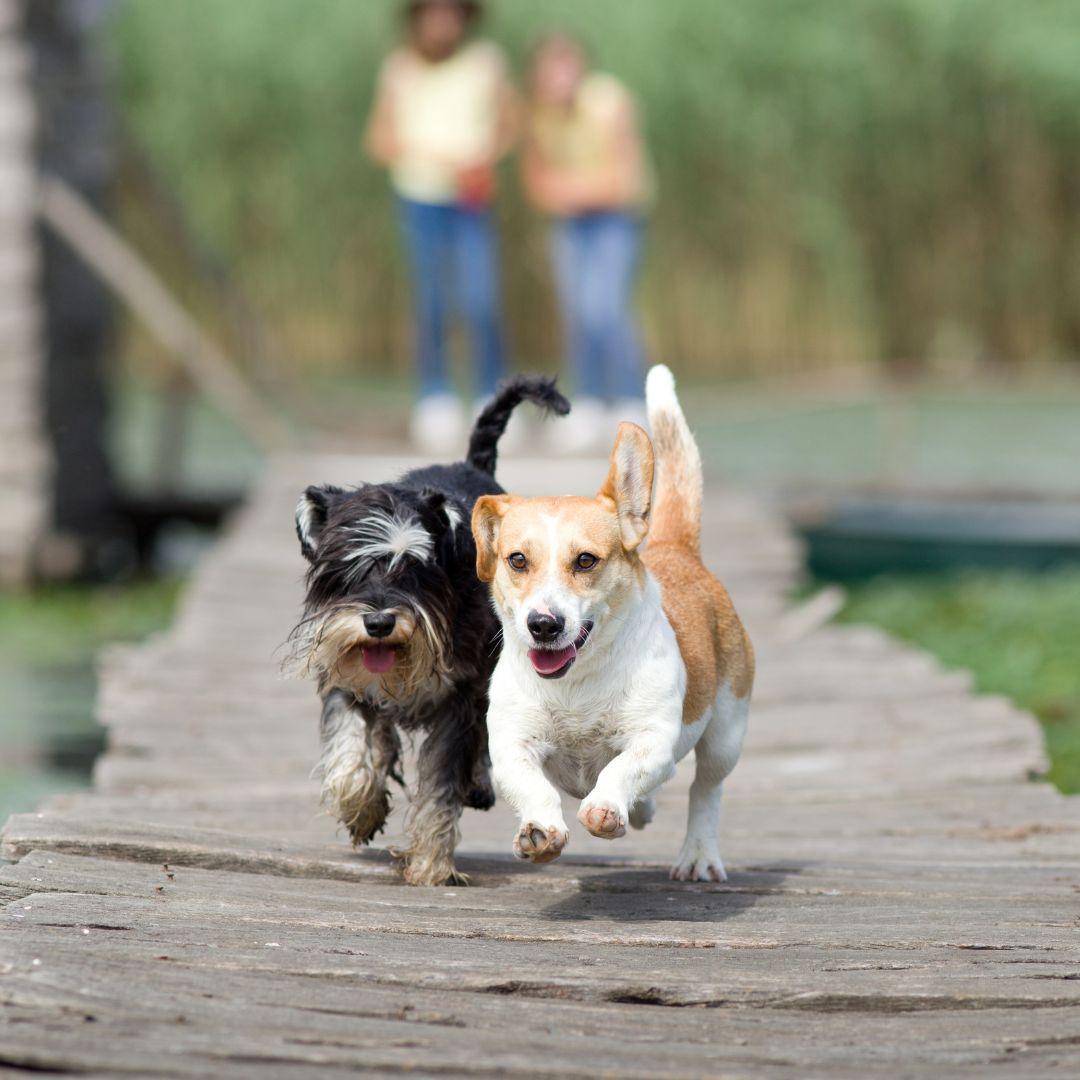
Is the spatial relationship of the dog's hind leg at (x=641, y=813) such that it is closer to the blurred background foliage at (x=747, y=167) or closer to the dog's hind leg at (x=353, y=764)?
the dog's hind leg at (x=353, y=764)

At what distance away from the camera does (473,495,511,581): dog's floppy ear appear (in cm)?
390

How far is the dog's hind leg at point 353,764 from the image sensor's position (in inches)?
171

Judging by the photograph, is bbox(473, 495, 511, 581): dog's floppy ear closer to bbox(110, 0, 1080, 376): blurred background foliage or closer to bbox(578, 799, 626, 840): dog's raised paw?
bbox(578, 799, 626, 840): dog's raised paw

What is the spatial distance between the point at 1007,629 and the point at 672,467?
6.36 metres

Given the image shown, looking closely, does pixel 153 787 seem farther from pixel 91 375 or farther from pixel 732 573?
pixel 91 375

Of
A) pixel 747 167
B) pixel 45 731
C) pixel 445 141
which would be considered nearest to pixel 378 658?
pixel 45 731

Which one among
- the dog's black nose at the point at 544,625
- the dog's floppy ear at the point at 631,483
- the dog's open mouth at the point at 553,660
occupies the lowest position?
the dog's open mouth at the point at 553,660

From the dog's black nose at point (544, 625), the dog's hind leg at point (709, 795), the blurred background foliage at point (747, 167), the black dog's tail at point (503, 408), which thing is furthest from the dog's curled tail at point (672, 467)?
the blurred background foliage at point (747, 167)

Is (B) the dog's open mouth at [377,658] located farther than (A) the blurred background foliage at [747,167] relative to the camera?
No

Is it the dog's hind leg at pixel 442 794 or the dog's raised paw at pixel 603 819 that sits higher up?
the dog's raised paw at pixel 603 819

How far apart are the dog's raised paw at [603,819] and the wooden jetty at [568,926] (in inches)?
9.0

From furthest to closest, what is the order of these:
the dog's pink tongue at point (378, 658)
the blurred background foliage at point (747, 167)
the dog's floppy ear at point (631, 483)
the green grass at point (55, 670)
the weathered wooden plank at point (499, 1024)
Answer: the blurred background foliage at point (747, 167), the green grass at point (55, 670), the dog's pink tongue at point (378, 658), the dog's floppy ear at point (631, 483), the weathered wooden plank at point (499, 1024)

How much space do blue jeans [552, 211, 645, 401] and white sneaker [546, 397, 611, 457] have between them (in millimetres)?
295

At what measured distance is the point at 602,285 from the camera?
36.4 ft
